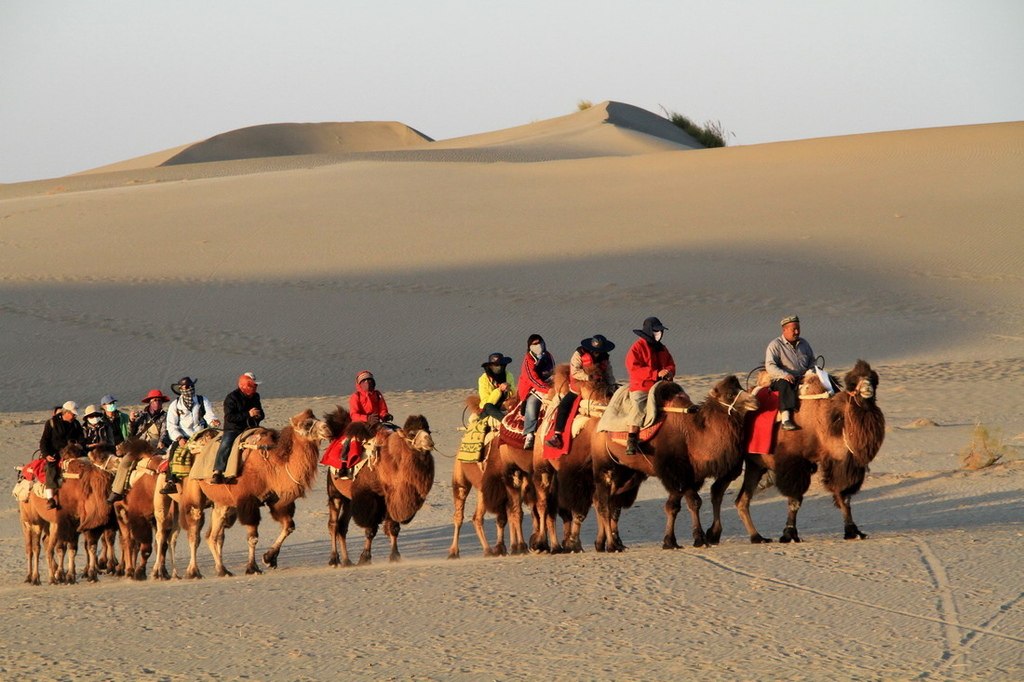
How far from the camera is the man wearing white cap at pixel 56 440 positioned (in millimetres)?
13844

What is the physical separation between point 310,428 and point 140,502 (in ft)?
8.06

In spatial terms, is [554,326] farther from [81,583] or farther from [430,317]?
[81,583]

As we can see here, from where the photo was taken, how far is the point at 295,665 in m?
8.42

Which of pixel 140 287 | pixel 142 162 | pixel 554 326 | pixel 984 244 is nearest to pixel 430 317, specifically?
pixel 554 326

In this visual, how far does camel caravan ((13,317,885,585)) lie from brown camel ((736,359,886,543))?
0.06ft

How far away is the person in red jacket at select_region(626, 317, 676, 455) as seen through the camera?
12.2 meters

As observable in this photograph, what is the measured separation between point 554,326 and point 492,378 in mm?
16959

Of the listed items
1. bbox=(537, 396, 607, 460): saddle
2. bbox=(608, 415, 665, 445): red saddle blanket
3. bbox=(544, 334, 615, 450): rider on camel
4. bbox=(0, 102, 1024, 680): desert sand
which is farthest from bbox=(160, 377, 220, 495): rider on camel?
bbox=(608, 415, 665, 445): red saddle blanket

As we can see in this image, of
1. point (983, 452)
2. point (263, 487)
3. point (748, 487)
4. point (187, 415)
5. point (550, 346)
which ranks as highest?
point (550, 346)

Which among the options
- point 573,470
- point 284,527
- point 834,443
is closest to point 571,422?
point 573,470

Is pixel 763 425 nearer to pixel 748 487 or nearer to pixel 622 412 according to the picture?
pixel 748 487

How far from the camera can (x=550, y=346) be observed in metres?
29.4

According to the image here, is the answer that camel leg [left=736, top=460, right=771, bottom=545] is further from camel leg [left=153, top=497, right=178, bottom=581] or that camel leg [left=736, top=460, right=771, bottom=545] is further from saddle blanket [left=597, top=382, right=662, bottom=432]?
camel leg [left=153, top=497, right=178, bottom=581]

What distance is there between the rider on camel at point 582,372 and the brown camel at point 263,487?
230cm
